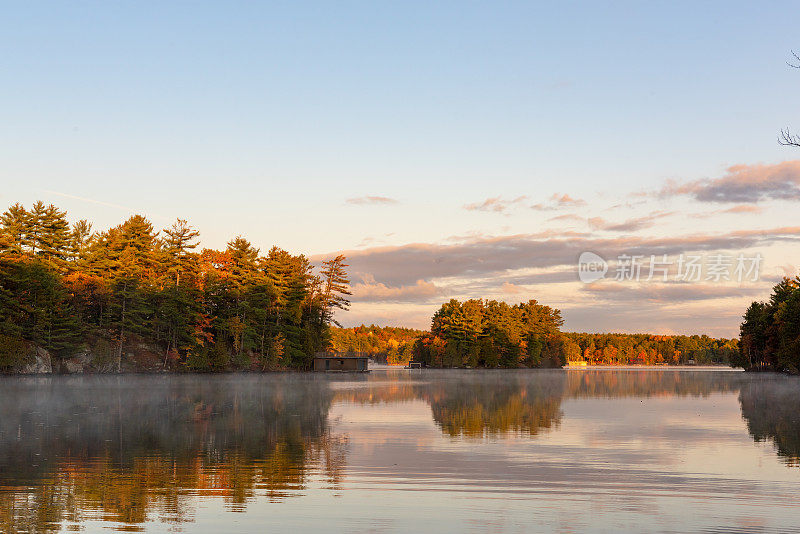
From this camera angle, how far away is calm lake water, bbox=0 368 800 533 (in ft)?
42.1

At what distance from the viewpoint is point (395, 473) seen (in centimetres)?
1781

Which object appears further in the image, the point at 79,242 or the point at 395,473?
the point at 79,242

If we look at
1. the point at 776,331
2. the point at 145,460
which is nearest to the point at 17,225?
the point at 145,460

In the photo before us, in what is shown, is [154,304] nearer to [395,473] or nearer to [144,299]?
[144,299]

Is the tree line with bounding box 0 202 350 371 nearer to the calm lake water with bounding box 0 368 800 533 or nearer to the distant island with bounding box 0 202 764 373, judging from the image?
the distant island with bounding box 0 202 764 373

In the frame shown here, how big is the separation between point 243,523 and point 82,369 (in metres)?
84.0

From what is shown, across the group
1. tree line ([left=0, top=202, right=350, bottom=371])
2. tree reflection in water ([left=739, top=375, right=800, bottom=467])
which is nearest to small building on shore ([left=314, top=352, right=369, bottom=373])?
tree line ([left=0, top=202, right=350, bottom=371])

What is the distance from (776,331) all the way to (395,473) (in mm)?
119603

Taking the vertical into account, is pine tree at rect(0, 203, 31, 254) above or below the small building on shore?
above

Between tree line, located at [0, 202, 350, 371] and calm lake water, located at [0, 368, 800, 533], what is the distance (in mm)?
51810

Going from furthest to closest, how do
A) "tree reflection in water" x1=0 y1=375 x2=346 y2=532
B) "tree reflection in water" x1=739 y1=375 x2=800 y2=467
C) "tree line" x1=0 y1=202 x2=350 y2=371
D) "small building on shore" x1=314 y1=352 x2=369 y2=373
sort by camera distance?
"small building on shore" x1=314 y1=352 x2=369 y2=373 < "tree line" x1=0 y1=202 x2=350 y2=371 < "tree reflection in water" x1=739 y1=375 x2=800 y2=467 < "tree reflection in water" x1=0 y1=375 x2=346 y2=532

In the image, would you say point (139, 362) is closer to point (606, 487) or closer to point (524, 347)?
point (606, 487)

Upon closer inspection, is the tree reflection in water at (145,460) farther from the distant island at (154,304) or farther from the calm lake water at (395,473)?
the distant island at (154,304)

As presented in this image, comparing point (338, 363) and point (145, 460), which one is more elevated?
point (145, 460)
